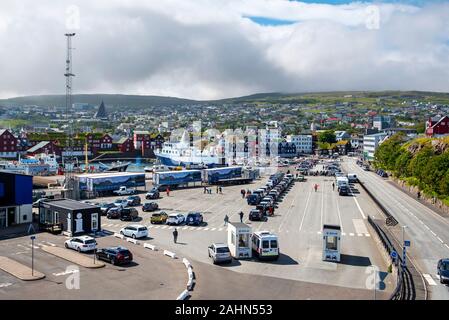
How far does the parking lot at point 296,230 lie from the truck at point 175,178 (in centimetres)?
177

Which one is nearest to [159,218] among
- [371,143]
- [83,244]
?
[83,244]

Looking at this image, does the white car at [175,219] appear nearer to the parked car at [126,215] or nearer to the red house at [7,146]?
the parked car at [126,215]

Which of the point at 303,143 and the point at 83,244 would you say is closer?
the point at 83,244

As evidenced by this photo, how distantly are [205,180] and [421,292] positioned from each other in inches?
1573

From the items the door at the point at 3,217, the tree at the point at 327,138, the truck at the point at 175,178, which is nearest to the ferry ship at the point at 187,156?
the truck at the point at 175,178

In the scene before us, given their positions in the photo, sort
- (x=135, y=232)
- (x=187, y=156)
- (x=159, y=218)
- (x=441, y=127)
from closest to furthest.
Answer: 1. (x=135, y=232)
2. (x=159, y=218)
3. (x=441, y=127)
4. (x=187, y=156)

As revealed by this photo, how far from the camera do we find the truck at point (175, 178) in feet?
165

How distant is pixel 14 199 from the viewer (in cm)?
2883

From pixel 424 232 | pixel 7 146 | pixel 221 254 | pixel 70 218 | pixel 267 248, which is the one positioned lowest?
pixel 424 232

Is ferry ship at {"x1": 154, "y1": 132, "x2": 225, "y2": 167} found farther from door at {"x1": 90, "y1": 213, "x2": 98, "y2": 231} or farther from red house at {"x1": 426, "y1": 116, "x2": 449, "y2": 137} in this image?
door at {"x1": 90, "y1": 213, "x2": 98, "y2": 231}

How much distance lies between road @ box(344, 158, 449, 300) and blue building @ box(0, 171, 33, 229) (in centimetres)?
2168

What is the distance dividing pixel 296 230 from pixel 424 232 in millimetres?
7560

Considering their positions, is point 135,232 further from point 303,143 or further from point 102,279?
point 303,143

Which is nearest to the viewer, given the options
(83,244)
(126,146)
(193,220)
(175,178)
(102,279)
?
(102,279)
